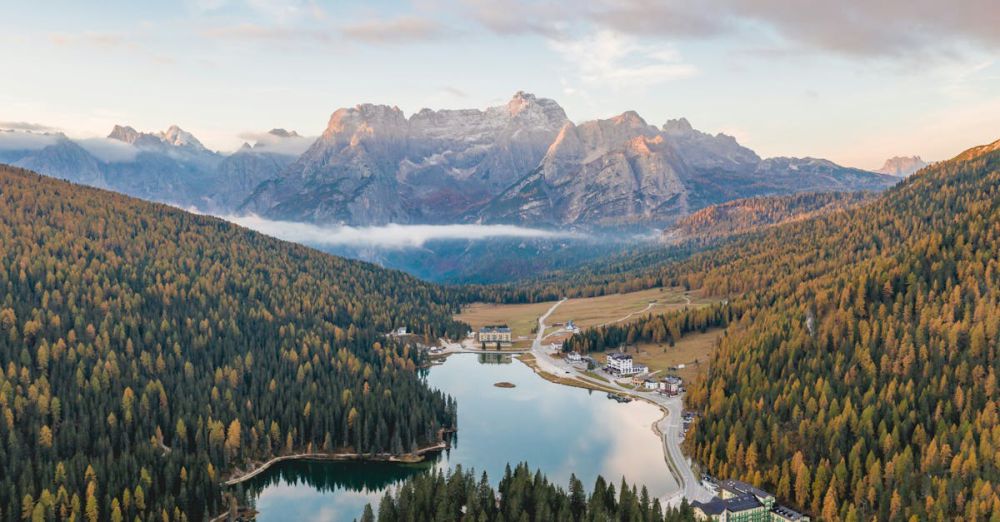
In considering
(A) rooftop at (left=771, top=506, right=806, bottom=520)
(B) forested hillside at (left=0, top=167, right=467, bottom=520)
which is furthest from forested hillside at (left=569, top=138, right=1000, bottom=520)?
(B) forested hillside at (left=0, top=167, right=467, bottom=520)

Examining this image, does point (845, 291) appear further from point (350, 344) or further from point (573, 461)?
point (350, 344)

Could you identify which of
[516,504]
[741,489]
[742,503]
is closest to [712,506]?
[742,503]

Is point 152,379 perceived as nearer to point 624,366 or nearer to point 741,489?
point 624,366

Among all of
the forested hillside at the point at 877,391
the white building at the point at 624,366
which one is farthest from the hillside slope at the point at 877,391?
the white building at the point at 624,366

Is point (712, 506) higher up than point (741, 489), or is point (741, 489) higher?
point (741, 489)

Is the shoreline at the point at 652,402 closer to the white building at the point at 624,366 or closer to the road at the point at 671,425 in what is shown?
the road at the point at 671,425

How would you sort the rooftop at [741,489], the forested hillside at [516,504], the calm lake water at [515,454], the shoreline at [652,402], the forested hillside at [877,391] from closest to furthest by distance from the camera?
the forested hillside at [516,504], the forested hillside at [877,391], the rooftop at [741,489], the calm lake water at [515,454], the shoreline at [652,402]

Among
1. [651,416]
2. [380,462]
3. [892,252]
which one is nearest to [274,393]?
[380,462]
